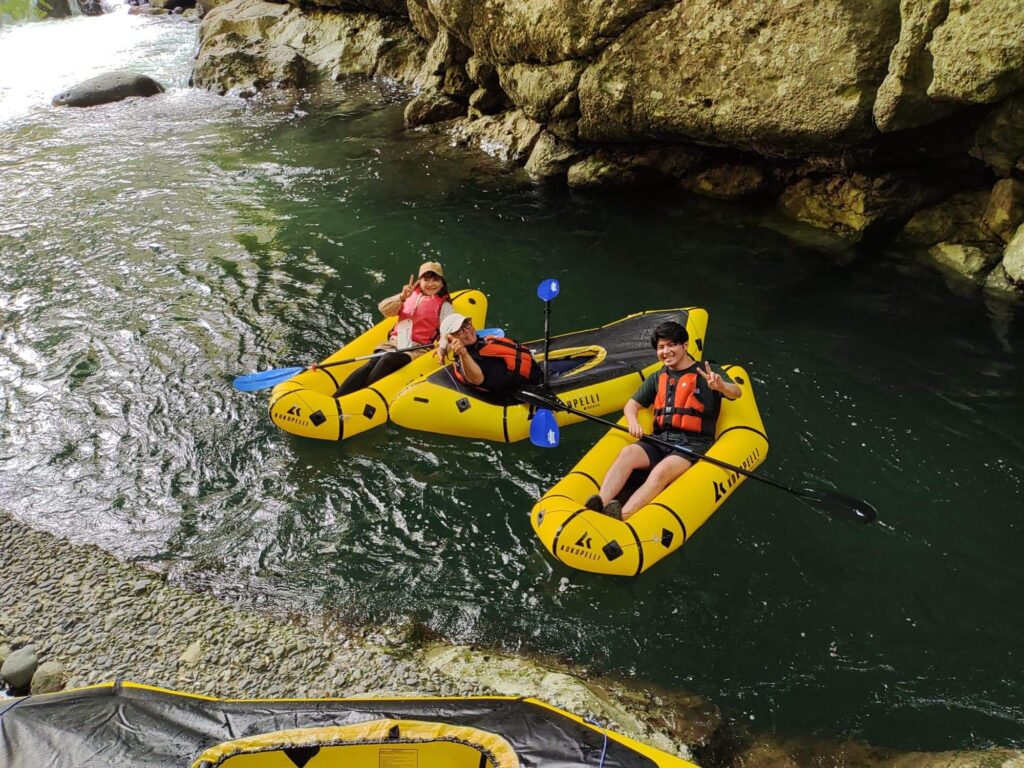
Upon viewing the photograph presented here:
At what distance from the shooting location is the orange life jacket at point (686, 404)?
197 inches

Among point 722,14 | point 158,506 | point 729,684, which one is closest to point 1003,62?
point 722,14

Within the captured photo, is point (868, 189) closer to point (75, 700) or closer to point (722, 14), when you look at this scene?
point (722, 14)

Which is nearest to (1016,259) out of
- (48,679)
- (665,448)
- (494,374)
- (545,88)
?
(665,448)

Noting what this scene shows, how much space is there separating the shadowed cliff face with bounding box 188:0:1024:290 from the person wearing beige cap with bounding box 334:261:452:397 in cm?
380

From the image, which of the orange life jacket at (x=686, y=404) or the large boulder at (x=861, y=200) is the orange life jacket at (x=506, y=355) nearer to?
the orange life jacket at (x=686, y=404)

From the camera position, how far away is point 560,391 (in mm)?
5699

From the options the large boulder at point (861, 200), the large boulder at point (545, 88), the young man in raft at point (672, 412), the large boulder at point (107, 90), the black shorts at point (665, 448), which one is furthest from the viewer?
the large boulder at point (107, 90)

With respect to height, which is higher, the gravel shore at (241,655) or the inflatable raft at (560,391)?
the inflatable raft at (560,391)

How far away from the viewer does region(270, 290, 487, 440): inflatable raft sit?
5.55 metres

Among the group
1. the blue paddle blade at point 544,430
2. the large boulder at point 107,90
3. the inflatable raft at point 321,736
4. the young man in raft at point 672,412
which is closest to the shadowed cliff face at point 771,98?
the young man in raft at point 672,412

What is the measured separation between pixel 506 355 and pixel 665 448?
1.49 metres

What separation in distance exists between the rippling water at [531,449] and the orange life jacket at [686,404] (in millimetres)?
575

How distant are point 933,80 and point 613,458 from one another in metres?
4.27

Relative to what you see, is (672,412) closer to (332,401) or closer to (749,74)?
(332,401)
